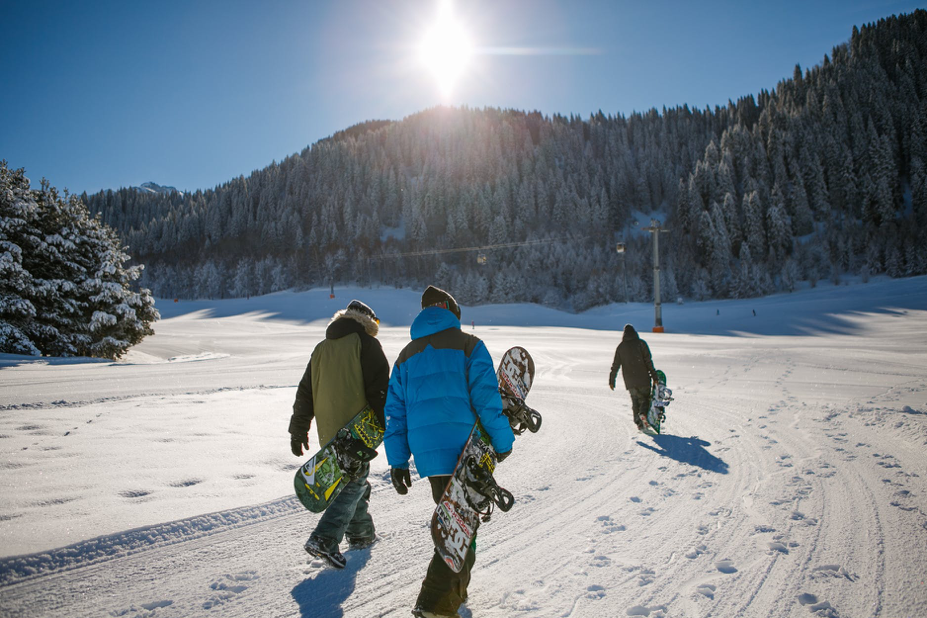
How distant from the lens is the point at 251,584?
9.21 ft

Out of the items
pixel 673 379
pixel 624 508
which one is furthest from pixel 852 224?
pixel 624 508

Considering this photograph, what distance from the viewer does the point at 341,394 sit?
304 centimetres

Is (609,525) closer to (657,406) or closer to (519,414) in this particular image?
(519,414)

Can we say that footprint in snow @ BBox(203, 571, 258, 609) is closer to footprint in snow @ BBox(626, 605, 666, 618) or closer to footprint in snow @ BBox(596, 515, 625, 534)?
footprint in snow @ BBox(626, 605, 666, 618)

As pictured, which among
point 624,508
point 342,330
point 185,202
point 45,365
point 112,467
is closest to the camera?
point 342,330

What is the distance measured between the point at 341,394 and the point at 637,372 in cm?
535

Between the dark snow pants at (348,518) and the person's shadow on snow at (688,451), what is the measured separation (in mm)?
3842

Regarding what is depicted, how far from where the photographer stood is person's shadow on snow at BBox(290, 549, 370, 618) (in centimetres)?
254

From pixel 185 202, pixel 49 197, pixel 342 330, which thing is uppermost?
pixel 185 202

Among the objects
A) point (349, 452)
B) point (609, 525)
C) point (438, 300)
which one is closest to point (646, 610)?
point (609, 525)

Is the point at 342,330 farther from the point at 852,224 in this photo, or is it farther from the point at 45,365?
the point at 852,224

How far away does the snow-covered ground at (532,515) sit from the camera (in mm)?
2627

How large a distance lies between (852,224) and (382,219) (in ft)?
270

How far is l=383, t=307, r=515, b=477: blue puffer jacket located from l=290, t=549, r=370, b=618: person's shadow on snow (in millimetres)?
925
